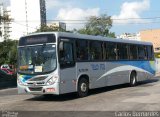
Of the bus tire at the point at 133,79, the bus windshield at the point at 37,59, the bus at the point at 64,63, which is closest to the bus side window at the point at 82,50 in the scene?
the bus at the point at 64,63

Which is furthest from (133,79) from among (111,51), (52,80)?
(52,80)

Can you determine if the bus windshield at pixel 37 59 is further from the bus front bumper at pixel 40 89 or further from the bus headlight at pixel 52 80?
the bus front bumper at pixel 40 89

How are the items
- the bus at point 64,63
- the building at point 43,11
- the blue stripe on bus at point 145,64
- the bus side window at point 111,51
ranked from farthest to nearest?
the building at point 43,11
the blue stripe on bus at point 145,64
the bus side window at point 111,51
the bus at point 64,63

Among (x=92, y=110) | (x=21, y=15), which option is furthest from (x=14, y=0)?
(x=92, y=110)

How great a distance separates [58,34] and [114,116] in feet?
19.1

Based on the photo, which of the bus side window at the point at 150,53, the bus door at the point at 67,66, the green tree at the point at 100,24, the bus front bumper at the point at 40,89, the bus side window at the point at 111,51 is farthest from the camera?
the green tree at the point at 100,24

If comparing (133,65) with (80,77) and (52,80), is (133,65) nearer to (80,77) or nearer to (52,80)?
(80,77)

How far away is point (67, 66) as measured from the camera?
16.8 metres

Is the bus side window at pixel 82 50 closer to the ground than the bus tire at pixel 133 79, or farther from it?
farther from it

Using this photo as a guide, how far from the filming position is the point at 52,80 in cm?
1617

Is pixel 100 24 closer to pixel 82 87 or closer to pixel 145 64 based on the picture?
pixel 145 64

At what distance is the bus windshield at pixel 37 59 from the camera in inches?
642

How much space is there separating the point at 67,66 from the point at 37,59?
1.29 meters

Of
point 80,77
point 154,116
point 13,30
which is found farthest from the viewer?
point 13,30
